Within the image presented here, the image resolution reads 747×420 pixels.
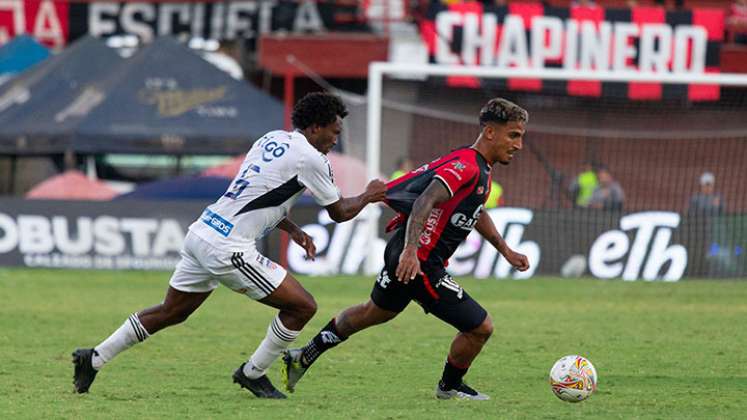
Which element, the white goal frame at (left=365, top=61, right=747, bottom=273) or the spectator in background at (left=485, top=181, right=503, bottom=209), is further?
the spectator in background at (left=485, top=181, right=503, bottom=209)

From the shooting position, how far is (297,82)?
3080 centimetres

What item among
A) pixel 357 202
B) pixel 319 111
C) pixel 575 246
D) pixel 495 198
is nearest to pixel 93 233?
pixel 495 198

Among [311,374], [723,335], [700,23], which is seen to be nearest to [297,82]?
[700,23]

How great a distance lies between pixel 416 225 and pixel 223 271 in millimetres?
1324

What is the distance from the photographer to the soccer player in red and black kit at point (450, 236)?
30.3 ft

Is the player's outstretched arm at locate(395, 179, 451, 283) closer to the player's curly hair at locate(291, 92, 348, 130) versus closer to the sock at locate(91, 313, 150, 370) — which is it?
the player's curly hair at locate(291, 92, 348, 130)

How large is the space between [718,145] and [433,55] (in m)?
6.13

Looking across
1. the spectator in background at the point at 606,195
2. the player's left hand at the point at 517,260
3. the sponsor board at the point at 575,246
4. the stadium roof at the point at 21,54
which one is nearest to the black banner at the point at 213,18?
the stadium roof at the point at 21,54

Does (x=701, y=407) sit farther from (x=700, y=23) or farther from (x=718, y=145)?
(x=700, y=23)

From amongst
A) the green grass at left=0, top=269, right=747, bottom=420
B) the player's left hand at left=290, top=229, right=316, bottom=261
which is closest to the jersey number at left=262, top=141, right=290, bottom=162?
the player's left hand at left=290, top=229, right=316, bottom=261

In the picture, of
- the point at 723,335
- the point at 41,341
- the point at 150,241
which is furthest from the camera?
the point at 150,241

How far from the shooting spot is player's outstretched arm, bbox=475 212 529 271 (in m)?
9.76

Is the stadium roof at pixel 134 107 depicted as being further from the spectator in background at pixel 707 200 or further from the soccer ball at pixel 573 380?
the soccer ball at pixel 573 380

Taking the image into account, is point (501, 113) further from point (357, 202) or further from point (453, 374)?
point (453, 374)
